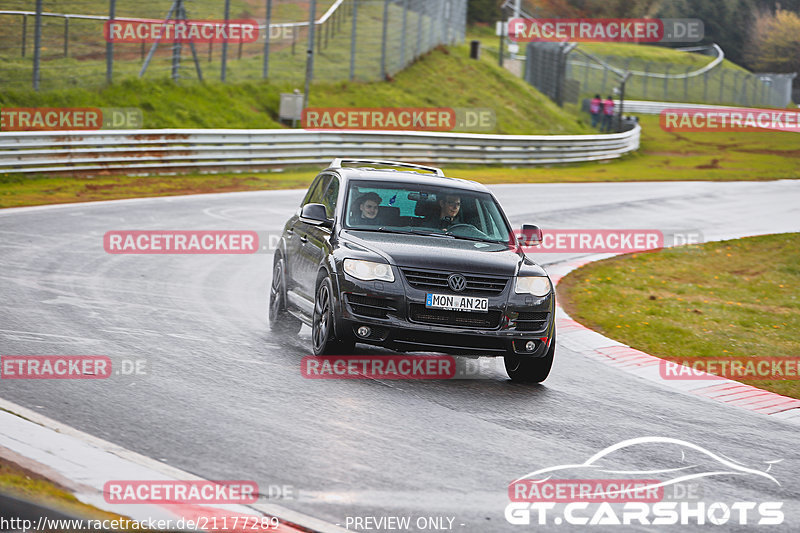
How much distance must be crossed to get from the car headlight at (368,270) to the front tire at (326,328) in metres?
0.25

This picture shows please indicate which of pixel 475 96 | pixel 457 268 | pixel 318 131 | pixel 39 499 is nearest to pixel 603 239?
pixel 318 131

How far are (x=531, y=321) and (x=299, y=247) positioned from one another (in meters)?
2.70

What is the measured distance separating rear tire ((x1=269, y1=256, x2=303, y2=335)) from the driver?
1.80 m

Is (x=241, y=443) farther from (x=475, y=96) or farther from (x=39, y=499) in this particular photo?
(x=475, y=96)

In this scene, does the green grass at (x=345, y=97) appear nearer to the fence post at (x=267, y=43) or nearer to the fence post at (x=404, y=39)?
the fence post at (x=267, y=43)

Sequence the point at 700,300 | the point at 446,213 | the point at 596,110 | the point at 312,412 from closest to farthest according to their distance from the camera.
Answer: the point at 312,412
the point at 446,213
the point at 700,300
the point at 596,110

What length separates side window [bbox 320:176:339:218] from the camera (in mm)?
10102

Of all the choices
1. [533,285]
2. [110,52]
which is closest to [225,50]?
[110,52]

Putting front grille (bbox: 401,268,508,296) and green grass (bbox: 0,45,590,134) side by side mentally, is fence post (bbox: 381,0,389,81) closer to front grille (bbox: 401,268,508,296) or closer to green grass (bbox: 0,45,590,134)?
green grass (bbox: 0,45,590,134)

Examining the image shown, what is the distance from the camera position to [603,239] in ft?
68.6

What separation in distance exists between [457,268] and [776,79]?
321ft

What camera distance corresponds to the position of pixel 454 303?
856 cm

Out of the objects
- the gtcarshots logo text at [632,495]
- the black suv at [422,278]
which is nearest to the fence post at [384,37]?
the black suv at [422,278]

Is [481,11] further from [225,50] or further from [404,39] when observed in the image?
[225,50]
